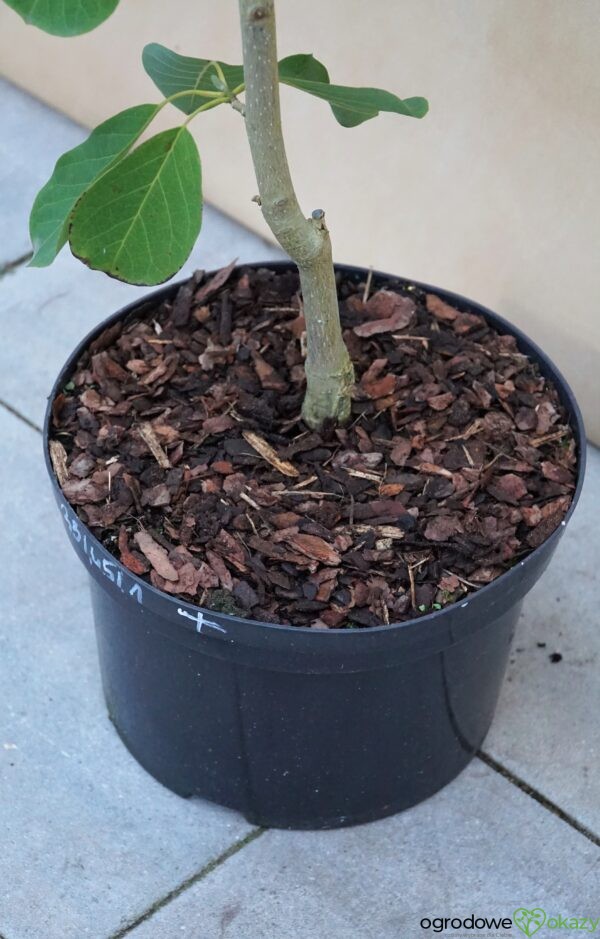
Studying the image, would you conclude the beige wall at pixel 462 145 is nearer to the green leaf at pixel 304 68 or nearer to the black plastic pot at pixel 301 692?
the black plastic pot at pixel 301 692

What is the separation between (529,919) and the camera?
5.28 ft

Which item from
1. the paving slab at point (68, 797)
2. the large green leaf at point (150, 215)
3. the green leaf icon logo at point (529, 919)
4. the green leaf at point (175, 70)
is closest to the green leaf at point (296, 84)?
the green leaf at point (175, 70)

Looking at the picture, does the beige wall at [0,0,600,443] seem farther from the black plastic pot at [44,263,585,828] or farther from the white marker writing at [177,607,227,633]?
the white marker writing at [177,607,227,633]

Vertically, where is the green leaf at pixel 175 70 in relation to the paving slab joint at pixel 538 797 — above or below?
above

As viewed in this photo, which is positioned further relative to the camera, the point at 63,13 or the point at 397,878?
the point at 397,878

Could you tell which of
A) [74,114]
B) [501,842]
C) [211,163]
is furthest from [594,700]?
[74,114]

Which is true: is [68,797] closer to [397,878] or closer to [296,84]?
[397,878]

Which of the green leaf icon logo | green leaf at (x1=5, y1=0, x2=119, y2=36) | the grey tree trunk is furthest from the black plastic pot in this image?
green leaf at (x1=5, y1=0, x2=119, y2=36)

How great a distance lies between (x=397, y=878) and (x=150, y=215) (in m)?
1.01

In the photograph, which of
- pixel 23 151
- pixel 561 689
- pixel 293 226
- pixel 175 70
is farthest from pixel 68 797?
pixel 23 151

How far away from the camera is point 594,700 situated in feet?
6.25

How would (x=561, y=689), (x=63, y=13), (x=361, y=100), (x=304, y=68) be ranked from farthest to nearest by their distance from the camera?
(x=561, y=689) → (x=304, y=68) → (x=361, y=100) → (x=63, y=13)

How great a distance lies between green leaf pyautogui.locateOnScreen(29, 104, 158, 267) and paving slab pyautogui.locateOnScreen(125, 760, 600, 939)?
3.14 feet

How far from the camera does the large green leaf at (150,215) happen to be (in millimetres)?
1348
